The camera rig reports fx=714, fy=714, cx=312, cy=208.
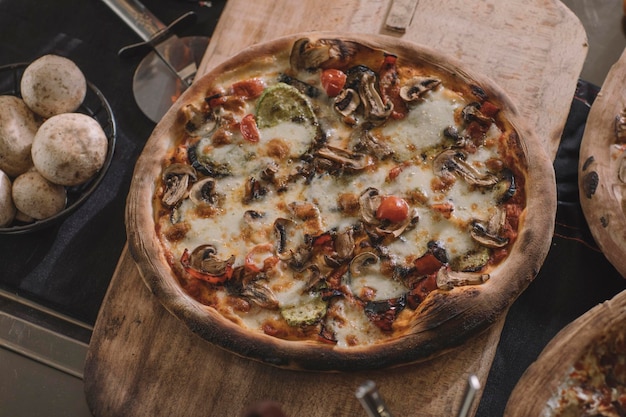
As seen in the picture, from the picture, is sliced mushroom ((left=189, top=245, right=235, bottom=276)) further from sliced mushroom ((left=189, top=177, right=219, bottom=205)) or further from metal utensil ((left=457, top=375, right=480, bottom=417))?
metal utensil ((left=457, top=375, right=480, bottom=417))

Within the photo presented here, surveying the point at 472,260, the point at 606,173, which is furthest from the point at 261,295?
the point at 606,173

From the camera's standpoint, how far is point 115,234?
4.52m

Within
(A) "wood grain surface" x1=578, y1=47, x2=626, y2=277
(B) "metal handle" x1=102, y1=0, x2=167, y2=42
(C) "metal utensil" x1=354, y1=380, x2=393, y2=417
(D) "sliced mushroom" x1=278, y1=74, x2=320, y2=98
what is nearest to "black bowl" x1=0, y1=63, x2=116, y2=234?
(B) "metal handle" x1=102, y1=0, x2=167, y2=42

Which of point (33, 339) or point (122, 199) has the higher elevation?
point (122, 199)

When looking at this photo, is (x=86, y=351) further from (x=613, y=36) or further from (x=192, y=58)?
(x=613, y=36)

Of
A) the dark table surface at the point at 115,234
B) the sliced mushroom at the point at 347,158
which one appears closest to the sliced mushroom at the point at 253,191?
the sliced mushroom at the point at 347,158

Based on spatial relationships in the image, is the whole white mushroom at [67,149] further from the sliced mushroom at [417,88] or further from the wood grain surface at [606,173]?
the wood grain surface at [606,173]

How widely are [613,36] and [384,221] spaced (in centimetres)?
246

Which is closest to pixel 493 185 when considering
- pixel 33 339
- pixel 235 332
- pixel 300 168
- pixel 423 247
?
pixel 423 247

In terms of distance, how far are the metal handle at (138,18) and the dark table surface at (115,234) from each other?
0.26 metres

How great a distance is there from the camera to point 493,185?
12.7 ft

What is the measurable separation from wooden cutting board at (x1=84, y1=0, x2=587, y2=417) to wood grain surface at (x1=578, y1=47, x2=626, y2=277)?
190mm

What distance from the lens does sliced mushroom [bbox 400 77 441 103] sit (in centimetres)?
410

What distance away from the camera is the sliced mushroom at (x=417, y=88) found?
13.4ft
